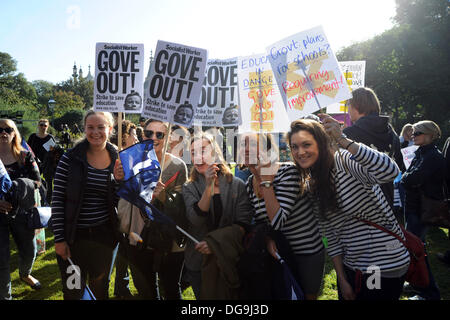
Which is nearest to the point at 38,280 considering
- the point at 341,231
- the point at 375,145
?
the point at 341,231

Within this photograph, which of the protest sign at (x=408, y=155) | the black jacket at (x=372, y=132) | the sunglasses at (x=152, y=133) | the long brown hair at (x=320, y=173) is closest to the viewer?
the long brown hair at (x=320, y=173)

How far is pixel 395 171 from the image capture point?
7.27 ft

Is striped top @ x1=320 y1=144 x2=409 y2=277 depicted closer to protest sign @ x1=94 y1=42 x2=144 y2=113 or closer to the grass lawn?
the grass lawn

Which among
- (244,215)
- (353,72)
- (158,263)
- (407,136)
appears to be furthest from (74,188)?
(407,136)

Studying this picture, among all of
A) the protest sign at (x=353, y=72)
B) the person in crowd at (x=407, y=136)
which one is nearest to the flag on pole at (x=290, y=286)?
the protest sign at (x=353, y=72)

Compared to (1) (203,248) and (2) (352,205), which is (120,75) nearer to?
(1) (203,248)

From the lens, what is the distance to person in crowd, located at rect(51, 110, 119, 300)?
111 inches

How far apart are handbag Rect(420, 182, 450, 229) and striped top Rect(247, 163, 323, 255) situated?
267 cm

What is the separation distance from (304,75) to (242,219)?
162 centimetres

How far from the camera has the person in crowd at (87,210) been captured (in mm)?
2832

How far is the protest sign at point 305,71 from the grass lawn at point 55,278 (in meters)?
2.41

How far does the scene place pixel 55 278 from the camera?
15.9 ft

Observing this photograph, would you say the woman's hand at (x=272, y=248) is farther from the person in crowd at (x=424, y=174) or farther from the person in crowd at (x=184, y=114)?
the person in crowd at (x=424, y=174)

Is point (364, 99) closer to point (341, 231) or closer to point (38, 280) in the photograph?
point (341, 231)
